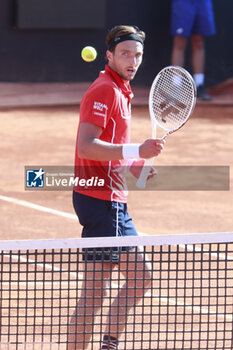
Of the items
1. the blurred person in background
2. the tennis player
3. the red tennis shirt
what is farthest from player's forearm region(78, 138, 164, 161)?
the blurred person in background

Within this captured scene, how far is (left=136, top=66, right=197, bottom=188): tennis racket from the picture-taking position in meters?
4.09

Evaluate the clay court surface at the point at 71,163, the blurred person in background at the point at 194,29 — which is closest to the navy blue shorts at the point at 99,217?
the clay court surface at the point at 71,163

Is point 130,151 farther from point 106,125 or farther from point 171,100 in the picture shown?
point 171,100

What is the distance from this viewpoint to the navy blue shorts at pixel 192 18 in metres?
13.3

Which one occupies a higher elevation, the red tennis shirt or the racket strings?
the racket strings

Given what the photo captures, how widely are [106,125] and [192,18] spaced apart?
9.80 meters

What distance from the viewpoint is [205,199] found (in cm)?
777

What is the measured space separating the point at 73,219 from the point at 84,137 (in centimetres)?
335

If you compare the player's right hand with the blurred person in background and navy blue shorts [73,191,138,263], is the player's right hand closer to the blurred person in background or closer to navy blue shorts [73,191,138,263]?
navy blue shorts [73,191,138,263]

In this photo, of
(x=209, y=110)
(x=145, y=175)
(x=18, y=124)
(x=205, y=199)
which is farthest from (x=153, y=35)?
(x=145, y=175)

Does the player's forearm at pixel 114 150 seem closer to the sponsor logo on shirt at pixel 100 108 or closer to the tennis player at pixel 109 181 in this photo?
the tennis player at pixel 109 181

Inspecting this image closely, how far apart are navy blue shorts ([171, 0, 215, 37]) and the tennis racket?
30.3 feet

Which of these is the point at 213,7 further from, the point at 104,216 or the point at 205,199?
the point at 104,216

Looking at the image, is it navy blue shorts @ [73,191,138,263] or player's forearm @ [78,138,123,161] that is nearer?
A: player's forearm @ [78,138,123,161]
